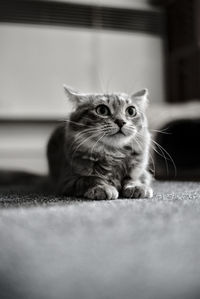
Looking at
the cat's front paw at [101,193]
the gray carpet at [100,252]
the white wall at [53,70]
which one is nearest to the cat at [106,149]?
the cat's front paw at [101,193]

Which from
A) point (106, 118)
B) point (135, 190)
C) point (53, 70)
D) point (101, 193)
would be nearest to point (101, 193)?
point (101, 193)

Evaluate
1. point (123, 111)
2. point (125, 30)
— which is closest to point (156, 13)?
point (125, 30)

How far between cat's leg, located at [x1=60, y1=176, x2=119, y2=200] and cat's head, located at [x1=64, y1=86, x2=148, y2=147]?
0.11m

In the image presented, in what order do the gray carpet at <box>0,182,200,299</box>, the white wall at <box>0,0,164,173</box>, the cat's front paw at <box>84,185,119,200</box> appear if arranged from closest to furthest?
the gray carpet at <box>0,182,200,299</box> → the cat's front paw at <box>84,185,119,200</box> → the white wall at <box>0,0,164,173</box>

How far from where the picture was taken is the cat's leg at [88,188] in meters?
0.98

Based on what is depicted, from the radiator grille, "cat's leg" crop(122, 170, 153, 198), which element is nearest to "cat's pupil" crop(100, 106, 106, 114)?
"cat's leg" crop(122, 170, 153, 198)

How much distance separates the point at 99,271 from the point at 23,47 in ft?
7.01

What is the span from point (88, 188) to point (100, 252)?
1.05 ft

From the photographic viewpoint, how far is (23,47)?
2.59m

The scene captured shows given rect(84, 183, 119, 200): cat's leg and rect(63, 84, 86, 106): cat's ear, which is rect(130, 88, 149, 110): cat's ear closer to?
rect(63, 84, 86, 106): cat's ear

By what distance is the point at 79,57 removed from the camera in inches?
107

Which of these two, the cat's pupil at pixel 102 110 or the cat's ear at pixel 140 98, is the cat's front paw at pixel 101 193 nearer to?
the cat's pupil at pixel 102 110

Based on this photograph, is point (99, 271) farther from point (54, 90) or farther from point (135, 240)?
point (54, 90)

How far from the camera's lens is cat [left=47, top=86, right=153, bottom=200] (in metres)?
1.04
